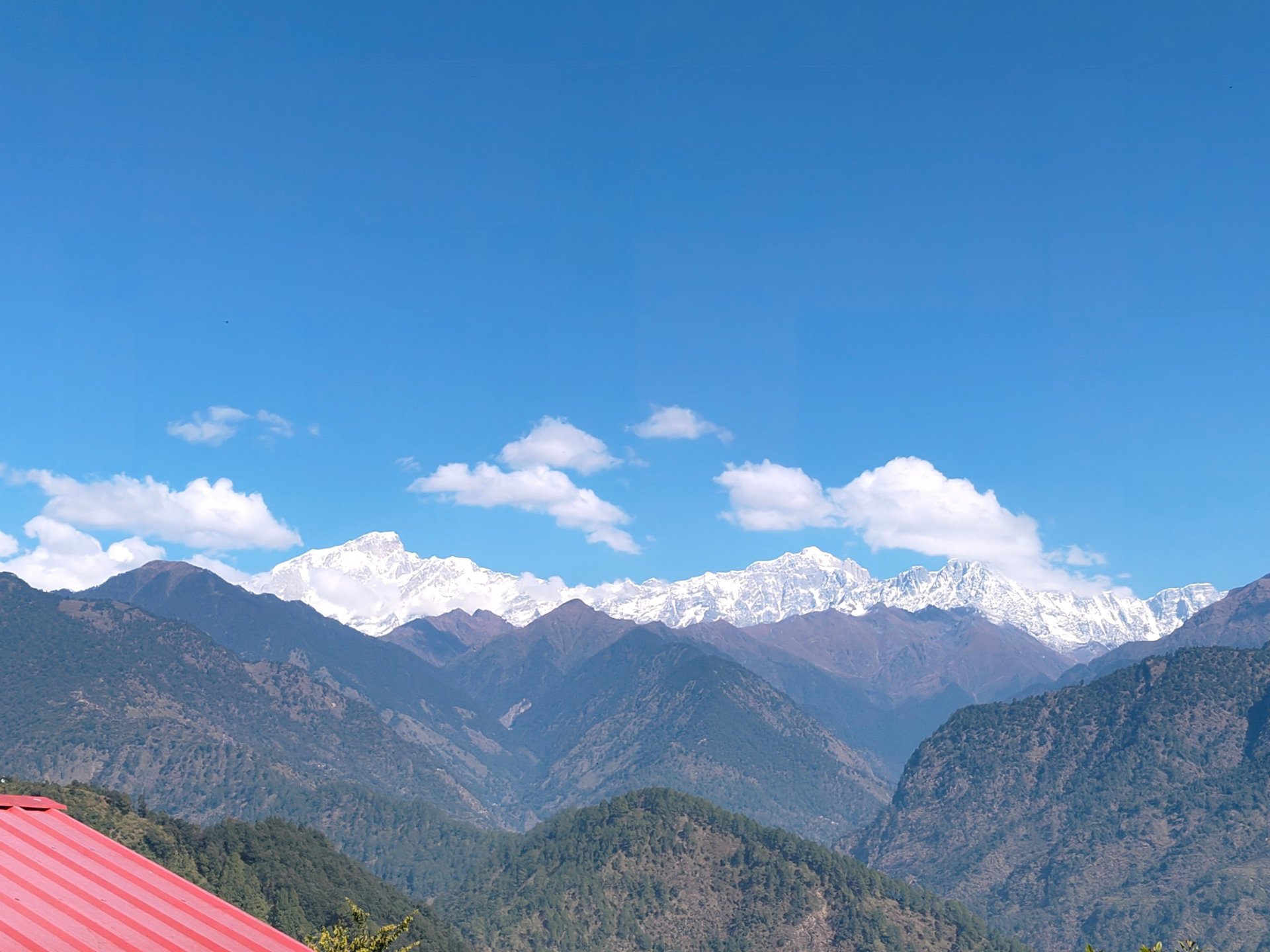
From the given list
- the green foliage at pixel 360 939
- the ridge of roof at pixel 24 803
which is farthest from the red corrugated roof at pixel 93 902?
the green foliage at pixel 360 939

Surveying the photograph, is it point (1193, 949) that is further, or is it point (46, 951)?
point (1193, 949)

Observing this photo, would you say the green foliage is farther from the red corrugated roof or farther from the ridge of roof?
the ridge of roof

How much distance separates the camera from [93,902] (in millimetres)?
33500

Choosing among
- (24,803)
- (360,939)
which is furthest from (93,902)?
(360,939)

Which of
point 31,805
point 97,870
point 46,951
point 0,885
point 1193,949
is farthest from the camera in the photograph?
point 1193,949

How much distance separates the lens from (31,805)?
3925 centimetres

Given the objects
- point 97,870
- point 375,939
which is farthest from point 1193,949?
point 97,870

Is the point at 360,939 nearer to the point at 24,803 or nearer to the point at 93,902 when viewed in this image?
the point at 93,902

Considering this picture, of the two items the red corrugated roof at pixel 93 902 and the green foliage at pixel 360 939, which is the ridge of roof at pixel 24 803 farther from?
the green foliage at pixel 360 939

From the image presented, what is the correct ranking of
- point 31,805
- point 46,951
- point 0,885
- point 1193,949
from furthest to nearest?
point 1193,949 < point 31,805 < point 0,885 < point 46,951

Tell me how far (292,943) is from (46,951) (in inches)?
331

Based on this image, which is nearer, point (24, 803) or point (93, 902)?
point (93, 902)

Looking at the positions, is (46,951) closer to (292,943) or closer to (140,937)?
(140,937)

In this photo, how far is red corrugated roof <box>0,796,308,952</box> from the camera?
31.0 metres
